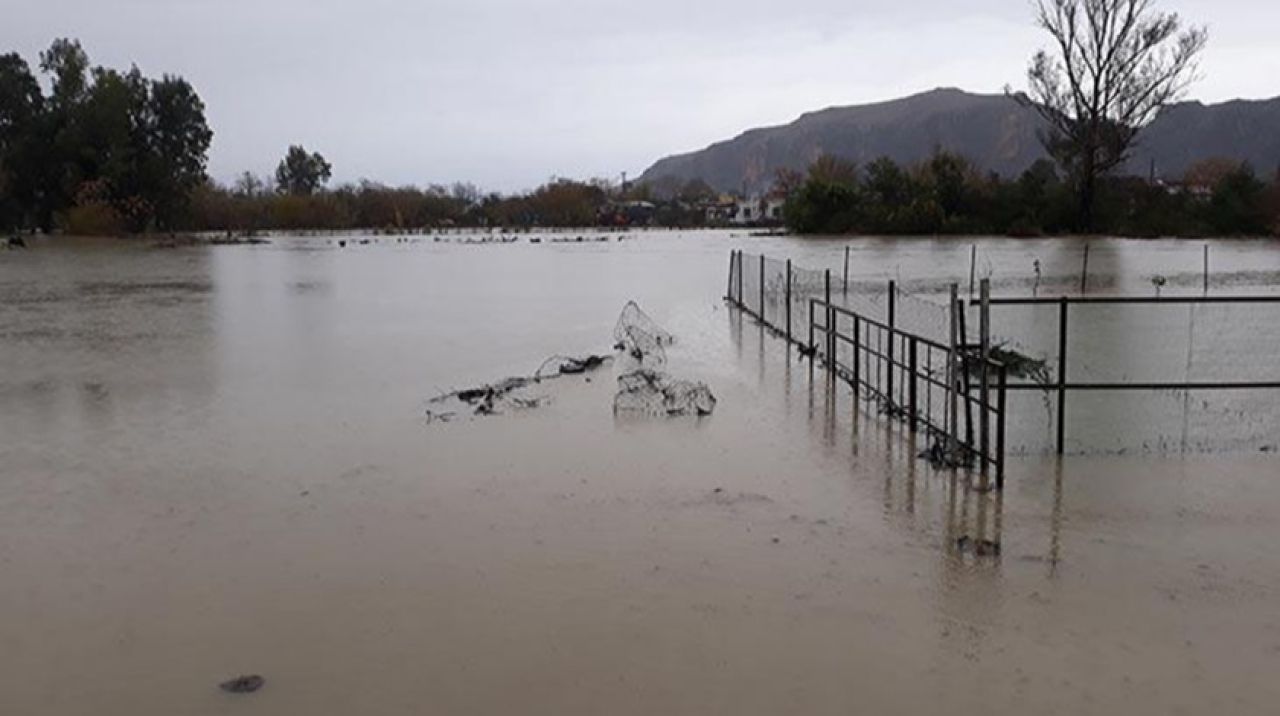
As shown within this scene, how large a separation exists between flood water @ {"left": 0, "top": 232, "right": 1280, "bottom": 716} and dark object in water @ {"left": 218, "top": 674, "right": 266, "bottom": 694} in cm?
5

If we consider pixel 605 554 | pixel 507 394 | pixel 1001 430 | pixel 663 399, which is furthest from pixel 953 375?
pixel 507 394

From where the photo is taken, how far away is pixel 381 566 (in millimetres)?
7109

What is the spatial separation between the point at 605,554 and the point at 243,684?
2.45m

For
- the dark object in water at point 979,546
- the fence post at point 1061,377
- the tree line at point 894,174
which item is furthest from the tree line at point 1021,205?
the dark object in water at point 979,546

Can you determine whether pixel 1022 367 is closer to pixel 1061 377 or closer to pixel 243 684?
pixel 1061 377

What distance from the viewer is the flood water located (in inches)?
214

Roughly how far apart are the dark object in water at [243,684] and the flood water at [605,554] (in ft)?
0.18

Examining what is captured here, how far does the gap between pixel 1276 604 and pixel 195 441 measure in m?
8.87

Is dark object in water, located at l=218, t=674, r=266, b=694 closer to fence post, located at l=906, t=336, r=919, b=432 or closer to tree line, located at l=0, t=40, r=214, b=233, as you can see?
fence post, located at l=906, t=336, r=919, b=432

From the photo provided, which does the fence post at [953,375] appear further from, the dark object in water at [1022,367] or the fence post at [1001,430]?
the dark object in water at [1022,367]

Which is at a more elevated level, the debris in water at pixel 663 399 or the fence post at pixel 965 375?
the fence post at pixel 965 375

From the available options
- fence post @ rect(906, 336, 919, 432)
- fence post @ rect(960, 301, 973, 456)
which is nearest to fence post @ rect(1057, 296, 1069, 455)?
fence post @ rect(960, 301, 973, 456)

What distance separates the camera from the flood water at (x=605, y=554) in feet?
17.8

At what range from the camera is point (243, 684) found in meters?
5.44
